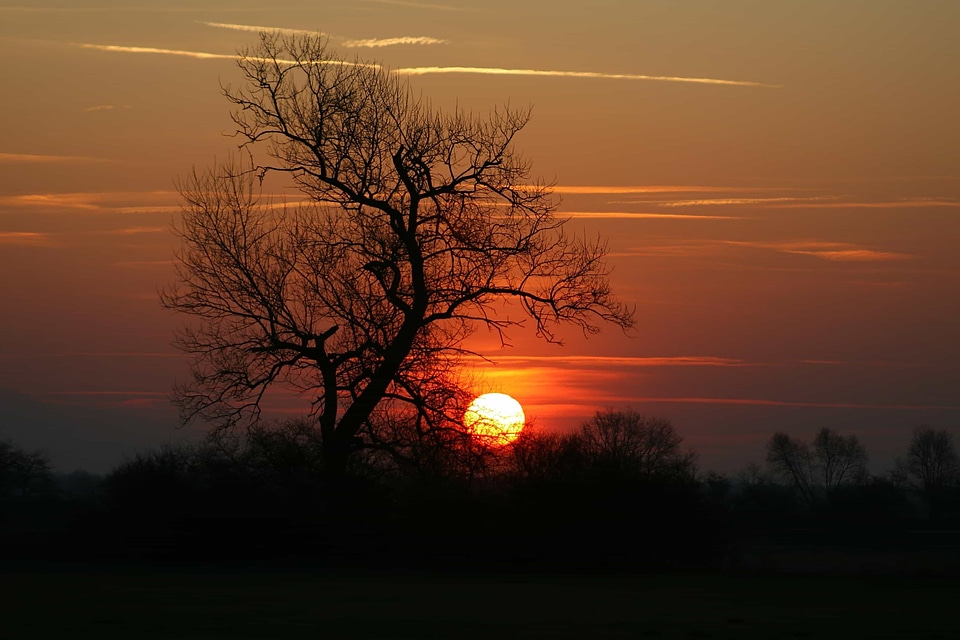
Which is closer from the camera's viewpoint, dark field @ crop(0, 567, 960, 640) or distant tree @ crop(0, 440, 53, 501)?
dark field @ crop(0, 567, 960, 640)

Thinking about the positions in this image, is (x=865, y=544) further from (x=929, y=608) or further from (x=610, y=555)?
(x=929, y=608)

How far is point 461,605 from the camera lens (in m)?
15.5

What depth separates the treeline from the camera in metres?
21.8

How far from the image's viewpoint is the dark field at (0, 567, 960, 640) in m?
13.0

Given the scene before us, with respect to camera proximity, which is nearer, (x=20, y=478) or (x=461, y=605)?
(x=461, y=605)

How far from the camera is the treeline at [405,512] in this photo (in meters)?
21.8

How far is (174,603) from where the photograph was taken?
15344mm

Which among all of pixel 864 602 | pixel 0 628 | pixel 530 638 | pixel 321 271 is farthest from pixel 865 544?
pixel 0 628

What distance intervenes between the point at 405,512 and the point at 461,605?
7.26 m

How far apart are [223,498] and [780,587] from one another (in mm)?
11076

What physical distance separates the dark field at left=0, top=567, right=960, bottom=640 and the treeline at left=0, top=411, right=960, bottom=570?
5.51 feet

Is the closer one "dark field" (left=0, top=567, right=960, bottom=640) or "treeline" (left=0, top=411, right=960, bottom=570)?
"dark field" (left=0, top=567, right=960, bottom=640)

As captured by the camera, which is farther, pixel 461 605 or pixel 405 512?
pixel 405 512

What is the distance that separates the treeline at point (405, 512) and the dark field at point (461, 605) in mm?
1679
